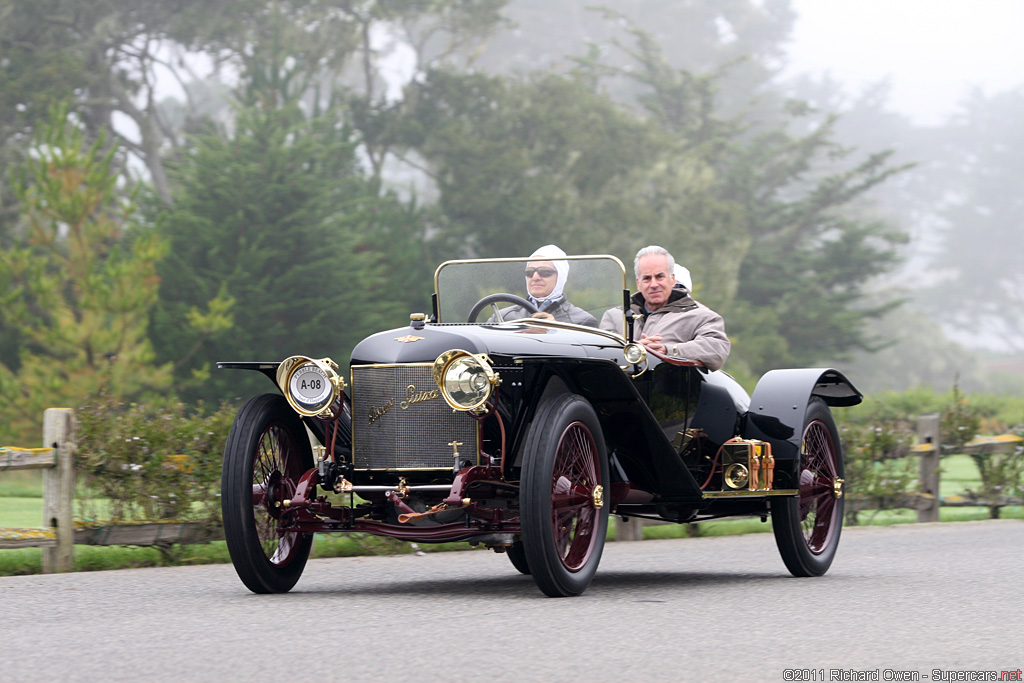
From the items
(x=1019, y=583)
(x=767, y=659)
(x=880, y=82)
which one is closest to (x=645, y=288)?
(x=1019, y=583)

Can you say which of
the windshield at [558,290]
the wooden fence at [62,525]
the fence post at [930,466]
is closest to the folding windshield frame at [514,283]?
the windshield at [558,290]

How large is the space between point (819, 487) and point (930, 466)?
5.93 meters

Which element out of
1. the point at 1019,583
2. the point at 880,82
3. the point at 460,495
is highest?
the point at 880,82

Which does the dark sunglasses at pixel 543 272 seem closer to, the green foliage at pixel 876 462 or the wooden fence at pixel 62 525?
the wooden fence at pixel 62 525

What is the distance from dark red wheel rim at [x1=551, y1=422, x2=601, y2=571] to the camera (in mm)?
7227

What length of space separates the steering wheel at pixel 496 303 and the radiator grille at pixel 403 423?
1.09m

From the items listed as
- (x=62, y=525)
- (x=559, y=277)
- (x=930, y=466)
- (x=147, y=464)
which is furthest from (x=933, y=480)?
(x=62, y=525)

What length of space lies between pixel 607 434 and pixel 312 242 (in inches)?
1113

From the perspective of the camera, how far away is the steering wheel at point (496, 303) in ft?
27.7

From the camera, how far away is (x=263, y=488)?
7.51 meters

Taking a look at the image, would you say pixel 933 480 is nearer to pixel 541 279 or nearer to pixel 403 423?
pixel 541 279

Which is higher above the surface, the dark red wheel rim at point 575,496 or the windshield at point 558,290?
the windshield at point 558,290

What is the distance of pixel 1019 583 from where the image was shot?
832 centimetres

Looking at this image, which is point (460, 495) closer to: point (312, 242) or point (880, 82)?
point (312, 242)
